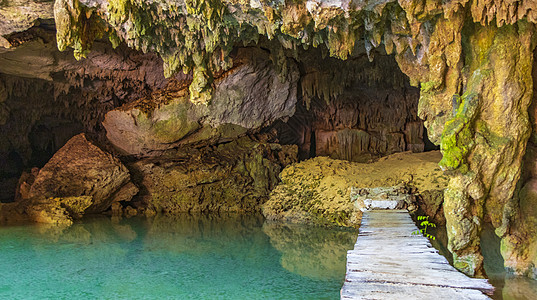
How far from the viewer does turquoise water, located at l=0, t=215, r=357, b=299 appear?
4.63m

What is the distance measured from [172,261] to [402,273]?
3.66 meters

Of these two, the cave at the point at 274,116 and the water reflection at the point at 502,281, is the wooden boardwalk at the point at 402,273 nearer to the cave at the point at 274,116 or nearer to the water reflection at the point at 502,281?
the cave at the point at 274,116

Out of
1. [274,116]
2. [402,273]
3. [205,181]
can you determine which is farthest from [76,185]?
[402,273]

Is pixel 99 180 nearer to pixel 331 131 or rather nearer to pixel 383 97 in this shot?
pixel 331 131

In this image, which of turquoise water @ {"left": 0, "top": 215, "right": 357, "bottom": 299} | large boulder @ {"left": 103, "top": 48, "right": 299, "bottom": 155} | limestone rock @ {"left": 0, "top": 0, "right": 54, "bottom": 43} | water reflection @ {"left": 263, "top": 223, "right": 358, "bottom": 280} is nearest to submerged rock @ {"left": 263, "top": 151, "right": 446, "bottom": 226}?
water reflection @ {"left": 263, "top": 223, "right": 358, "bottom": 280}

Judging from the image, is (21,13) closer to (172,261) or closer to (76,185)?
(172,261)

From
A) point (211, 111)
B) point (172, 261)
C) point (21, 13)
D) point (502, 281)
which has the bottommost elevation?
point (172, 261)

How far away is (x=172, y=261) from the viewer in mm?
5957

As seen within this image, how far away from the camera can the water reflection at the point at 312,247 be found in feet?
18.1

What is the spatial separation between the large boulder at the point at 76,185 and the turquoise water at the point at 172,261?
0.72 m

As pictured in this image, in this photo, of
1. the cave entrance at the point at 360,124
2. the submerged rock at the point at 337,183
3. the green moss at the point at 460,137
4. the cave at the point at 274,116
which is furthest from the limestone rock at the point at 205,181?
the green moss at the point at 460,137

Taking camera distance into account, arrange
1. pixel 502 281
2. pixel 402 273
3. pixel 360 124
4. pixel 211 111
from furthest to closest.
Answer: pixel 360 124 → pixel 211 111 → pixel 502 281 → pixel 402 273

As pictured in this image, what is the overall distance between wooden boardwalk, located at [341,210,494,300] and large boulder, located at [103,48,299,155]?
6211 millimetres

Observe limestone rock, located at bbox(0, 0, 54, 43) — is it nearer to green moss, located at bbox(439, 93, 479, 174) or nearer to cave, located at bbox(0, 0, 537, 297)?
cave, located at bbox(0, 0, 537, 297)
